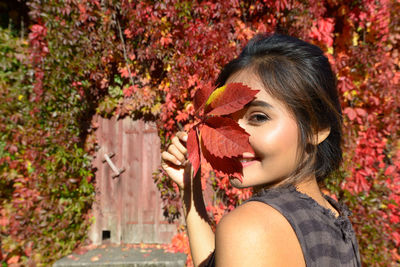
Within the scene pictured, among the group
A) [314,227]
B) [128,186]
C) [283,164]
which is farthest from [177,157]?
[128,186]

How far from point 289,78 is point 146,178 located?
12.9ft

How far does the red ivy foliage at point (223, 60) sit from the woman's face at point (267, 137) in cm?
248

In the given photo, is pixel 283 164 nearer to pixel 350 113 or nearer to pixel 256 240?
pixel 256 240

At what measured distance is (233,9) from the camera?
322 centimetres

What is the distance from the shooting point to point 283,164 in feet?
2.52

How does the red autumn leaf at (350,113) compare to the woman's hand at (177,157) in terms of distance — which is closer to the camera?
the woman's hand at (177,157)

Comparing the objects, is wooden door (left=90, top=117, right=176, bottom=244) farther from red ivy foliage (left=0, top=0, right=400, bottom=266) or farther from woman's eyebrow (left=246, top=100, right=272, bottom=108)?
woman's eyebrow (left=246, top=100, right=272, bottom=108)

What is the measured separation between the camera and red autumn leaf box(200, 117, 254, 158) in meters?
0.61

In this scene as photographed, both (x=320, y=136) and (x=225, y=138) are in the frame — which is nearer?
(x=225, y=138)

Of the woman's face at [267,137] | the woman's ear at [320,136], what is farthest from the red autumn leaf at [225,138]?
the woman's ear at [320,136]

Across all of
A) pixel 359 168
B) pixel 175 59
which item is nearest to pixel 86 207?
pixel 175 59

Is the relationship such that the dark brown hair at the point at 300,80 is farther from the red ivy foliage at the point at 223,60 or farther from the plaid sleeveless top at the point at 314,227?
the red ivy foliage at the point at 223,60

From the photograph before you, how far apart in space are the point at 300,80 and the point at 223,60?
2444mm

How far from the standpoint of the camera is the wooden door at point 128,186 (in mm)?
4398
